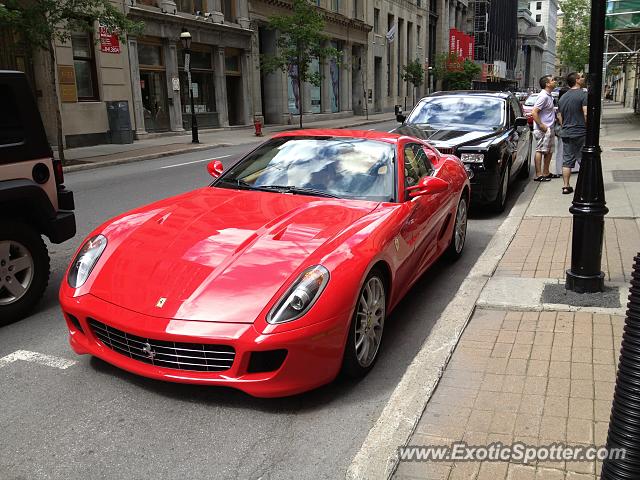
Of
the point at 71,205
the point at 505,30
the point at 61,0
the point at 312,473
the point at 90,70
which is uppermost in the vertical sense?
the point at 505,30

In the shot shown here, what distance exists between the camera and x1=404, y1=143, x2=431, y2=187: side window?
4996mm

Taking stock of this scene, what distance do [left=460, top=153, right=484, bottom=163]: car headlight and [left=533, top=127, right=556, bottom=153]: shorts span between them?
10.2ft

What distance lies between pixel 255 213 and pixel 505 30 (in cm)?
12344

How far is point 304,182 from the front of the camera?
485 centimetres

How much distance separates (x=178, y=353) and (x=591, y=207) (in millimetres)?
3463

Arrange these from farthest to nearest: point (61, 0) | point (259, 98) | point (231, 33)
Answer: point (259, 98) < point (231, 33) < point (61, 0)

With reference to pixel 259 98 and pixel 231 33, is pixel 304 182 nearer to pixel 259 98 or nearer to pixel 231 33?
pixel 231 33

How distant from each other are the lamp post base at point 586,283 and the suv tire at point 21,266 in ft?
14.6

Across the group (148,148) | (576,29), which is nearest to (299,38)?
(148,148)

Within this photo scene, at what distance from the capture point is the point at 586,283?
4.91 metres

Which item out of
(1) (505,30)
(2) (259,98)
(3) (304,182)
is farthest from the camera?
(1) (505,30)

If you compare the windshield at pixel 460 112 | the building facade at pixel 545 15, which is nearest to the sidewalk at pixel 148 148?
the windshield at pixel 460 112

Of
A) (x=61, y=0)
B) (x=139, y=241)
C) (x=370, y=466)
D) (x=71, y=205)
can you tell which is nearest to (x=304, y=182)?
(x=139, y=241)

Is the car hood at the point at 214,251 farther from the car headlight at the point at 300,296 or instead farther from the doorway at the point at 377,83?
the doorway at the point at 377,83
